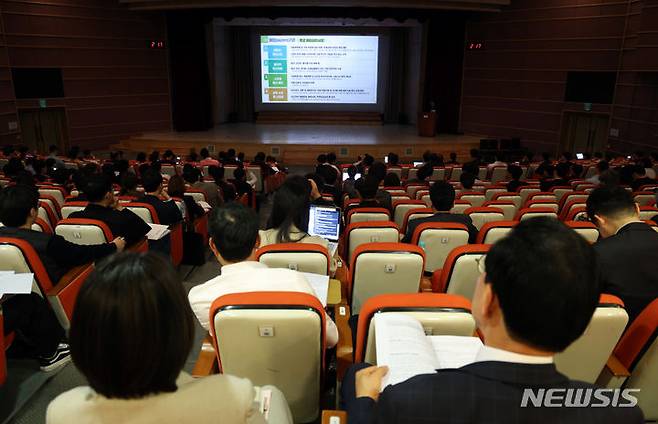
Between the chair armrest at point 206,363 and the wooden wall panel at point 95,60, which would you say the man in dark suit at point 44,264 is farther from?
the wooden wall panel at point 95,60

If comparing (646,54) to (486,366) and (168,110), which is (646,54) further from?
(168,110)

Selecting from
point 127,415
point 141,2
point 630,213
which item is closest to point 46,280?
point 127,415

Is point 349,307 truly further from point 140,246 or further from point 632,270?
point 140,246

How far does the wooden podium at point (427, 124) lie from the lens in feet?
45.4

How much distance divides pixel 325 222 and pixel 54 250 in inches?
75.8

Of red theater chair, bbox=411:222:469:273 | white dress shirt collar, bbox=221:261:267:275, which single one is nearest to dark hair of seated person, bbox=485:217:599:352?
white dress shirt collar, bbox=221:261:267:275

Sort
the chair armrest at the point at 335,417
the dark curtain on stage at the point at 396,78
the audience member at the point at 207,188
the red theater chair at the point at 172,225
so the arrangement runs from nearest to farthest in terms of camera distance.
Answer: the chair armrest at the point at 335,417 → the red theater chair at the point at 172,225 → the audience member at the point at 207,188 → the dark curtain on stage at the point at 396,78

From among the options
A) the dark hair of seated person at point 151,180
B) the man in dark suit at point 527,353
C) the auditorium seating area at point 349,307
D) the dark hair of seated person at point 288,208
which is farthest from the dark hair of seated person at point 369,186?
the man in dark suit at point 527,353

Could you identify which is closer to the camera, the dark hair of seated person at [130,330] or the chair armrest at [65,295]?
the dark hair of seated person at [130,330]

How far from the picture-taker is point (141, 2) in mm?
12391

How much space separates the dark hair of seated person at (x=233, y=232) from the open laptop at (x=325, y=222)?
1641mm

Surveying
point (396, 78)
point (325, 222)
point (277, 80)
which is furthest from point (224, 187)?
point (396, 78)

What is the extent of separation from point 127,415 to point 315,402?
1.15 metres

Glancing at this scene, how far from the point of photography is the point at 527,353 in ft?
3.30
